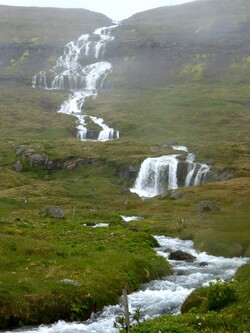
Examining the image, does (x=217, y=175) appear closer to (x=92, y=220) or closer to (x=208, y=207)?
(x=208, y=207)

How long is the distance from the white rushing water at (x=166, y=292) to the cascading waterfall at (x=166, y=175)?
67.0 meters

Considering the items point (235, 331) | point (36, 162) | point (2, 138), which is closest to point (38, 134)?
point (2, 138)

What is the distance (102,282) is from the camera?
98.2ft

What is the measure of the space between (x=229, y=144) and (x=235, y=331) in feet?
422

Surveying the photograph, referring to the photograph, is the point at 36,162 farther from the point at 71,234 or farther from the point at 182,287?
the point at 182,287

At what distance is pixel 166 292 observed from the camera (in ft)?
→ 100

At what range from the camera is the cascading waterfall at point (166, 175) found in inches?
4432

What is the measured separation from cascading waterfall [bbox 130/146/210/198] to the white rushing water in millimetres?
67014

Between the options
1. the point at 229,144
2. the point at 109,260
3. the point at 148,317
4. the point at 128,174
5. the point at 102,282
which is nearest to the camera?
the point at 148,317

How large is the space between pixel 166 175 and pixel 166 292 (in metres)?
85.2

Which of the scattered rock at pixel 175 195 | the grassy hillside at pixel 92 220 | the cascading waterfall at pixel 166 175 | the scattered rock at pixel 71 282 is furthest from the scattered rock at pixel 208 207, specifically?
A: the scattered rock at pixel 71 282

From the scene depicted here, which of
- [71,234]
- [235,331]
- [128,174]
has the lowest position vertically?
[128,174]

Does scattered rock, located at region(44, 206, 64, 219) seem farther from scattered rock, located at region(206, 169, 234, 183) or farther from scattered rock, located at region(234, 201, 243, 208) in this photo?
scattered rock, located at region(206, 169, 234, 183)

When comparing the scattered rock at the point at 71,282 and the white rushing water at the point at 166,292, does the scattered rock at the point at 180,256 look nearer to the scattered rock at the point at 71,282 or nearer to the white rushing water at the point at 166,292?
the white rushing water at the point at 166,292
